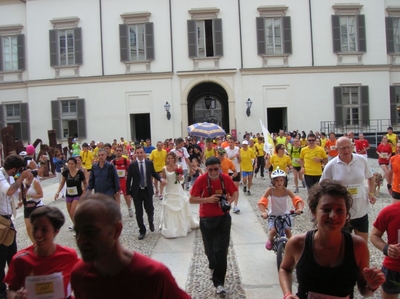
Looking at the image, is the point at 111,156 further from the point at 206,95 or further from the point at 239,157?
the point at 206,95

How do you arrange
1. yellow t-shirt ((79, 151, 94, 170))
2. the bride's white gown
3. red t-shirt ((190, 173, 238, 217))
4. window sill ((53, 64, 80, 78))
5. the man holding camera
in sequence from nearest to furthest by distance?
the man holding camera → red t-shirt ((190, 173, 238, 217)) → the bride's white gown → yellow t-shirt ((79, 151, 94, 170)) → window sill ((53, 64, 80, 78))

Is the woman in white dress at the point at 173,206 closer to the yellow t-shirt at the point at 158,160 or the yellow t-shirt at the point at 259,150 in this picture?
the yellow t-shirt at the point at 158,160

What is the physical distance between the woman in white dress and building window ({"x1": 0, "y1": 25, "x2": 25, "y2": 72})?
21.3 metres

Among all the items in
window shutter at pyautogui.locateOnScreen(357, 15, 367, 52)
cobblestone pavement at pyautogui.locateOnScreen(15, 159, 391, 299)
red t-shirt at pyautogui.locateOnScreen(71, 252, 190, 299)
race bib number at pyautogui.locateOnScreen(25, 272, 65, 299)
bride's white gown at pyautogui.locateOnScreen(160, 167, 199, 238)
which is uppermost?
window shutter at pyautogui.locateOnScreen(357, 15, 367, 52)

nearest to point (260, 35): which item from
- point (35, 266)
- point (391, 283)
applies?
point (391, 283)

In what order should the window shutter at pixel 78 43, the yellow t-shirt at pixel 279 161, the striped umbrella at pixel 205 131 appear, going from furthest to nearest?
the window shutter at pixel 78 43 → the striped umbrella at pixel 205 131 → the yellow t-shirt at pixel 279 161

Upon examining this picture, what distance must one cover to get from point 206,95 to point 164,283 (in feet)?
99.0

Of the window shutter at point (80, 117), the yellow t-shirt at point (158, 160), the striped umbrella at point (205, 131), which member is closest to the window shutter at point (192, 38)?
the window shutter at point (80, 117)

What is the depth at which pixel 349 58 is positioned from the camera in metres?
25.2

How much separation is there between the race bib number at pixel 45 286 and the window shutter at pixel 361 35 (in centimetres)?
2527

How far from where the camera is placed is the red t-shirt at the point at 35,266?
9.68ft

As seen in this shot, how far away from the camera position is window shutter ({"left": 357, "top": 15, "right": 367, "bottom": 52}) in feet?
82.5

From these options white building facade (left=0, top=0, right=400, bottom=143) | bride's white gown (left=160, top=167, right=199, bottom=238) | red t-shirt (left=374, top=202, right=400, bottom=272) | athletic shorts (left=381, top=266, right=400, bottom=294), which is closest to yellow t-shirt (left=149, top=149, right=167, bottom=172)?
bride's white gown (left=160, top=167, right=199, bottom=238)

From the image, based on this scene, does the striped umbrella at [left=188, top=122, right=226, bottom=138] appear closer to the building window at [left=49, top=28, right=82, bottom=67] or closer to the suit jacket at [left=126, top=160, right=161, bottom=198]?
the suit jacket at [left=126, top=160, right=161, bottom=198]
